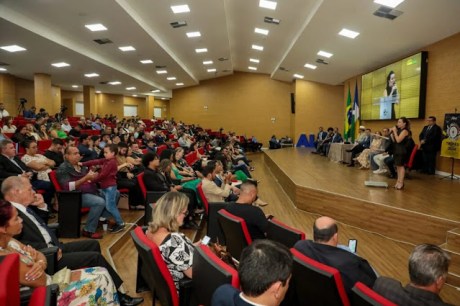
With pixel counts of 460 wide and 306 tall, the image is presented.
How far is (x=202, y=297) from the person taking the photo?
1842 mm

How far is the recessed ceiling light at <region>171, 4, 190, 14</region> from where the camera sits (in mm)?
8342

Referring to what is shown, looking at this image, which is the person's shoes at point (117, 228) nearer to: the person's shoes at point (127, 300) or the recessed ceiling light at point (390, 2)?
the person's shoes at point (127, 300)

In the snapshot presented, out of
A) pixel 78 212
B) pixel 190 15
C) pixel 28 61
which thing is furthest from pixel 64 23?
pixel 78 212

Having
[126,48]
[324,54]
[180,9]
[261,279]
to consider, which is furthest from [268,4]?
[261,279]

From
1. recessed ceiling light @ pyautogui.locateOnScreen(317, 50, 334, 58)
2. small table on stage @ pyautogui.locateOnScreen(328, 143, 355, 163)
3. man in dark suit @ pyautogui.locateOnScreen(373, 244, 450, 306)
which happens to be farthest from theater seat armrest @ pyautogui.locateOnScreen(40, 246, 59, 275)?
recessed ceiling light @ pyautogui.locateOnScreen(317, 50, 334, 58)

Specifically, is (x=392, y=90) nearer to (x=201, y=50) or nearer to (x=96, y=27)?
(x=201, y=50)

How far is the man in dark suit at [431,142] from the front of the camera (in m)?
7.21

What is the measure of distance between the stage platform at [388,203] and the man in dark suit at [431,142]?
Answer: 1.51 ft

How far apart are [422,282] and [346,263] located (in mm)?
376

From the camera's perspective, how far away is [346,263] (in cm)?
191

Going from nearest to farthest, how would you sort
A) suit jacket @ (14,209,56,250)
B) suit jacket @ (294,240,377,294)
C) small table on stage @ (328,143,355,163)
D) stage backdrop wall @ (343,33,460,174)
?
1. suit jacket @ (294,240,377,294)
2. suit jacket @ (14,209,56,250)
3. stage backdrop wall @ (343,33,460,174)
4. small table on stage @ (328,143,355,163)

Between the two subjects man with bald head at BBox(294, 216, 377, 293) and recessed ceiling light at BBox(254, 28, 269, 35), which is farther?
recessed ceiling light at BBox(254, 28, 269, 35)

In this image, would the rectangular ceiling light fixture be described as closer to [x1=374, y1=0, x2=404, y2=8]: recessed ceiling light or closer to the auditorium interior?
the auditorium interior

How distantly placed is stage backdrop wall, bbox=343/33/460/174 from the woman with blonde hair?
7.03m
